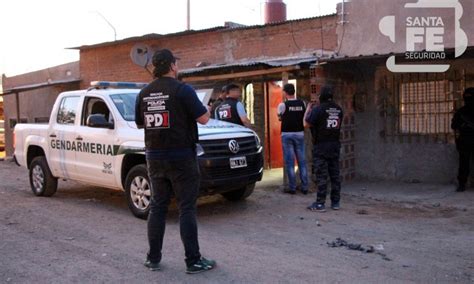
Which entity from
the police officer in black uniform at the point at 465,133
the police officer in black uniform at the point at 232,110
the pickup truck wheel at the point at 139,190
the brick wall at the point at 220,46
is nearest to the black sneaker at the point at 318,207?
the police officer in black uniform at the point at 232,110

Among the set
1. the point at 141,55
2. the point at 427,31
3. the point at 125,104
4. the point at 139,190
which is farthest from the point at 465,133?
the point at 141,55

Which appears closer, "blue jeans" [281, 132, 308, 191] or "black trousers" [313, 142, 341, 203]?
"black trousers" [313, 142, 341, 203]

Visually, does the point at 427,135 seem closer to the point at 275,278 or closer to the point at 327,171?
the point at 327,171

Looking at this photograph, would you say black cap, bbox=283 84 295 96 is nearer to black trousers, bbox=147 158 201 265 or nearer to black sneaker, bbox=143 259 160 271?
black trousers, bbox=147 158 201 265

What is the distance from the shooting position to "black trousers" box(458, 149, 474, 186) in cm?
907

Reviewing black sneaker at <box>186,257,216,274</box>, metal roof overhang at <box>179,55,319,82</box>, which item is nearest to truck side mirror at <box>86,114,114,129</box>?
metal roof overhang at <box>179,55,319,82</box>

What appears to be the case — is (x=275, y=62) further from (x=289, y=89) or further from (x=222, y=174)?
(x=222, y=174)

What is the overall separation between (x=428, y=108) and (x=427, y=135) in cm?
51

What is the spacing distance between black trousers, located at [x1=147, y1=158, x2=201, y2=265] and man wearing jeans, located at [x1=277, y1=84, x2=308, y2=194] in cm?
428

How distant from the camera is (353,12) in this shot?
10125 mm

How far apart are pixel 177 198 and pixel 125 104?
346cm

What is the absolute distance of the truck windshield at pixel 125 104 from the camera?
7734 mm

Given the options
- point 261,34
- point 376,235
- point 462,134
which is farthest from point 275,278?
point 261,34

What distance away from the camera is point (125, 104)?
313 inches
